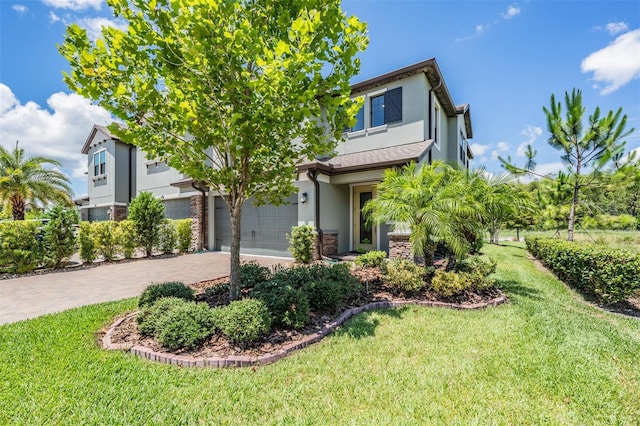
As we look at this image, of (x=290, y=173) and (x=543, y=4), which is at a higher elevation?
(x=543, y=4)

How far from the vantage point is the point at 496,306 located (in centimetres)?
579

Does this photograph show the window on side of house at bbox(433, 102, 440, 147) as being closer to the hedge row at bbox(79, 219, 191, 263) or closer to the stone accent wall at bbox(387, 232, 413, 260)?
the stone accent wall at bbox(387, 232, 413, 260)

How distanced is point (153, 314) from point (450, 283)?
18.3 ft

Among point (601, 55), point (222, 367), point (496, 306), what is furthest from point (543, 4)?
point (222, 367)

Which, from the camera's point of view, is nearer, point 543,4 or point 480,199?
point 480,199

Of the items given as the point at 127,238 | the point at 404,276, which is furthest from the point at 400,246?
A: the point at 127,238

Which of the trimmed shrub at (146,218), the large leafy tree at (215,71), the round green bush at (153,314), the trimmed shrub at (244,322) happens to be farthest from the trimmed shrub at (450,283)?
the trimmed shrub at (146,218)

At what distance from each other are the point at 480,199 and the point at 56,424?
26.9 ft

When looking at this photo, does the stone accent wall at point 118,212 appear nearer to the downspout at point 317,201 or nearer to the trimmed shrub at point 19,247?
the trimmed shrub at point 19,247

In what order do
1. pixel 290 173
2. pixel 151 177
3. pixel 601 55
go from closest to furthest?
1. pixel 290 173
2. pixel 601 55
3. pixel 151 177

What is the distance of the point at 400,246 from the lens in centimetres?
940

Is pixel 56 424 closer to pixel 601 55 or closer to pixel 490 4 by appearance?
pixel 490 4

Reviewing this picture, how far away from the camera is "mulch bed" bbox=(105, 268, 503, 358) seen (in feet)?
12.4

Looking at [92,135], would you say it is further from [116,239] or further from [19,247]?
[19,247]
